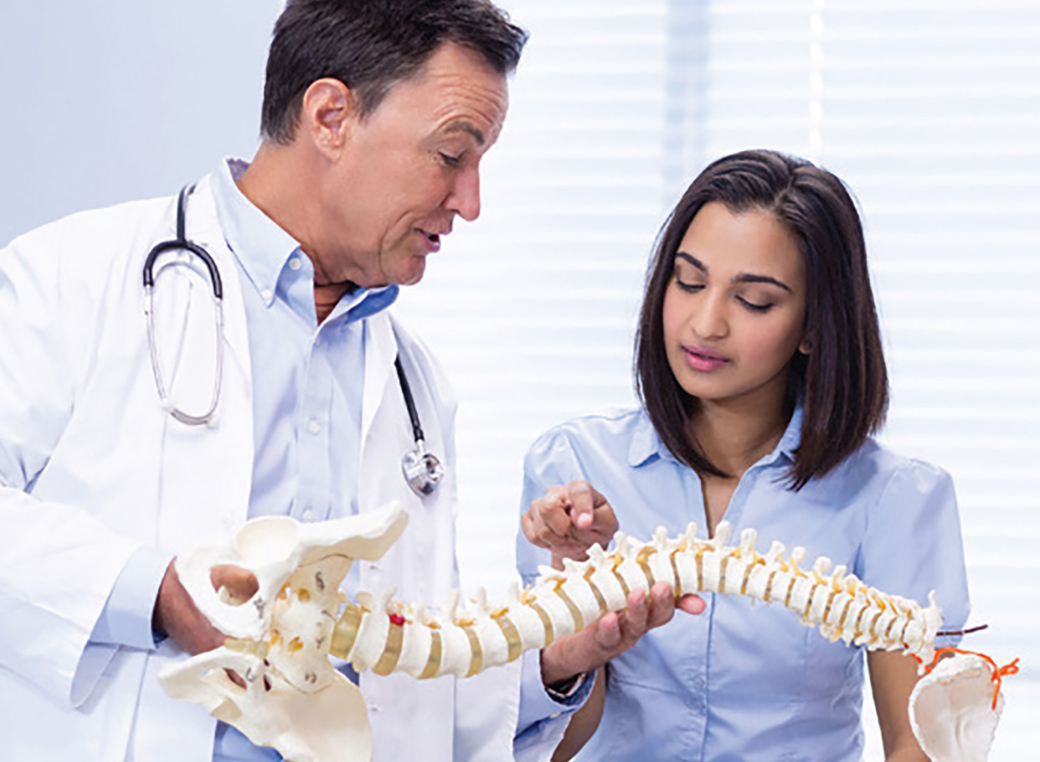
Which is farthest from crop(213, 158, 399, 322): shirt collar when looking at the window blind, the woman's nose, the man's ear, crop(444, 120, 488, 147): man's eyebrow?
the window blind

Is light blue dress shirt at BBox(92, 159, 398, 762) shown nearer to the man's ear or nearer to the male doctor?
the male doctor

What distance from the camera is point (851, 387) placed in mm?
1813

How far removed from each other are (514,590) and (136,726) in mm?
389

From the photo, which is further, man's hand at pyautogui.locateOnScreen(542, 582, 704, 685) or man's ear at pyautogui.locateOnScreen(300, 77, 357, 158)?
man's ear at pyautogui.locateOnScreen(300, 77, 357, 158)

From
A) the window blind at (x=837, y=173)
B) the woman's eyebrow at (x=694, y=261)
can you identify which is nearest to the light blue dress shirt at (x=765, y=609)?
the woman's eyebrow at (x=694, y=261)

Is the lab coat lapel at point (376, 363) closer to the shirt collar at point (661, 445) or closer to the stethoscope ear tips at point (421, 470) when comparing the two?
the stethoscope ear tips at point (421, 470)

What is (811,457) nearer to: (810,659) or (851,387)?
(851,387)

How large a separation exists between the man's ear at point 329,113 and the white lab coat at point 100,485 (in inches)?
6.4

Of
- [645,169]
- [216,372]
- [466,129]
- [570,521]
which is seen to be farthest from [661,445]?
[645,169]

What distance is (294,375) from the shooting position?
150 centimetres

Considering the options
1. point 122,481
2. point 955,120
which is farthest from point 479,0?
point 955,120

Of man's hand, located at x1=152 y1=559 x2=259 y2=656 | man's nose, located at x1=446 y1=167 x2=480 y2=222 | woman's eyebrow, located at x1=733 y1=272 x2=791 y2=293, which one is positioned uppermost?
man's nose, located at x1=446 y1=167 x2=480 y2=222

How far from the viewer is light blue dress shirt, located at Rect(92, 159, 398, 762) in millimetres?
1441

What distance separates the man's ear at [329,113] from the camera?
1.50 meters
